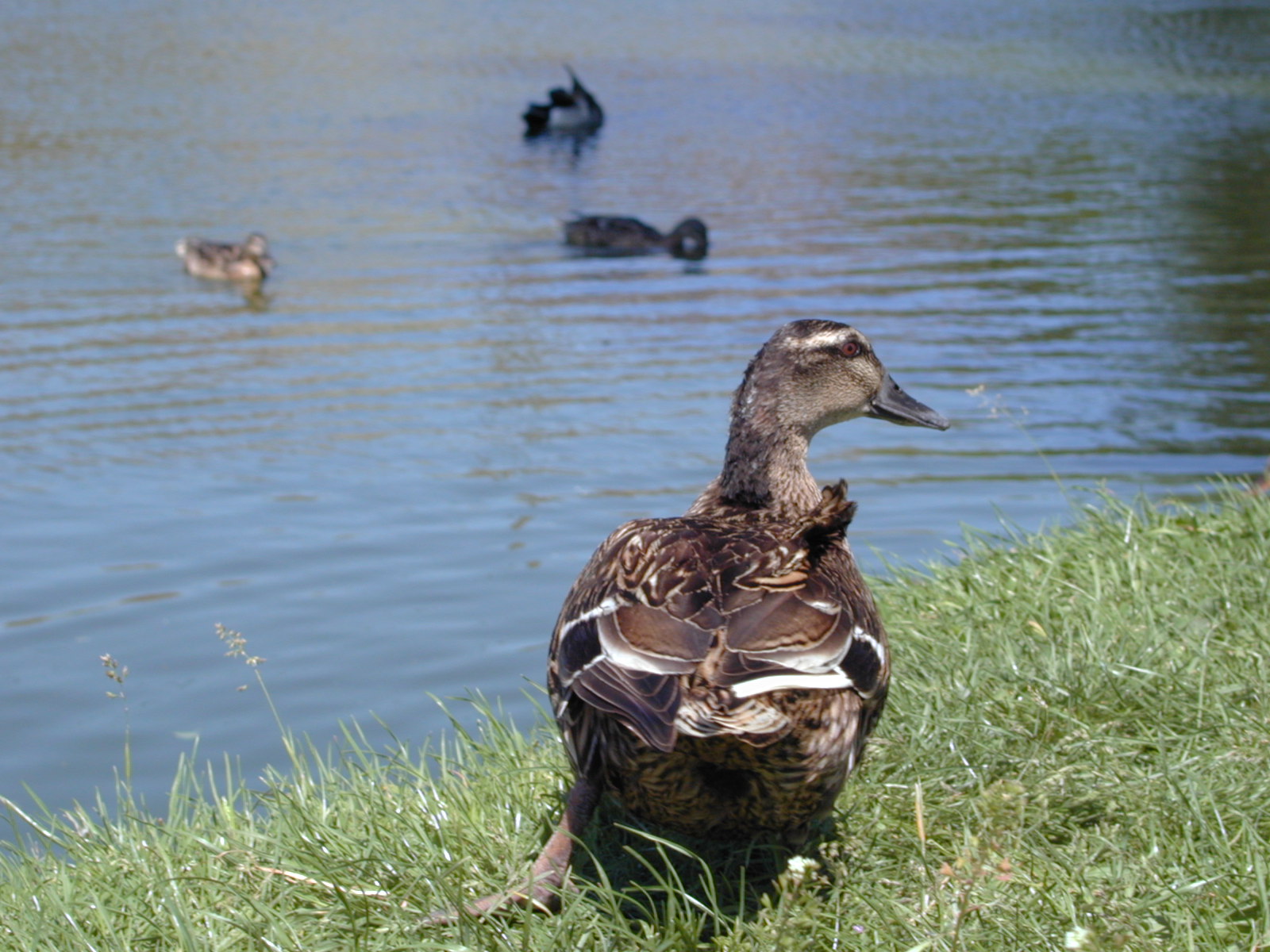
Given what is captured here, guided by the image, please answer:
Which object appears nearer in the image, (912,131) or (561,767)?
(561,767)

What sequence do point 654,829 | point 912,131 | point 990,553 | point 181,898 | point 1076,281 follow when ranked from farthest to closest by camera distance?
point 912,131
point 1076,281
point 990,553
point 654,829
point 181,898

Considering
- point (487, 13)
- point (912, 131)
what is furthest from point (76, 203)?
point (487, 13)

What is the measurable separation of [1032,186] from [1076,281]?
18.1ft

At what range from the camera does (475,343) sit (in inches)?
442

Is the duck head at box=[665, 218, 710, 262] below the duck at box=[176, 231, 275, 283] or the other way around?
the other way around

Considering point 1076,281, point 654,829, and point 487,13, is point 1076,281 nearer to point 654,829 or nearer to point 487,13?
point 654,829

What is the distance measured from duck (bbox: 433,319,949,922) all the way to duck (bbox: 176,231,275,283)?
10.6 meters

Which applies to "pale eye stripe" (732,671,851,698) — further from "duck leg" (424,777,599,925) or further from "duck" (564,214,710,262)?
"duck" (564,214,710,262)

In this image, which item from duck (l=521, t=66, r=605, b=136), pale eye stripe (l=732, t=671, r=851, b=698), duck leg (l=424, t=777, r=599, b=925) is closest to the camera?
pale eye stripe (l=732, t=671, r=851, b=698)

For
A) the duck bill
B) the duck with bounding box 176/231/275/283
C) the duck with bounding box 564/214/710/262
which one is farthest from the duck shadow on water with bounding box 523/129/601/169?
the duck bill

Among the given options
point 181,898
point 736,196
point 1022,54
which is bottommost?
point 181,898

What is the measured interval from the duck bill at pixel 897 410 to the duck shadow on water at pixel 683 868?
132cm

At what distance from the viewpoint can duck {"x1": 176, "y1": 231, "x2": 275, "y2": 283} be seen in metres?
13.2

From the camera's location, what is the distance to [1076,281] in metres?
13.5
